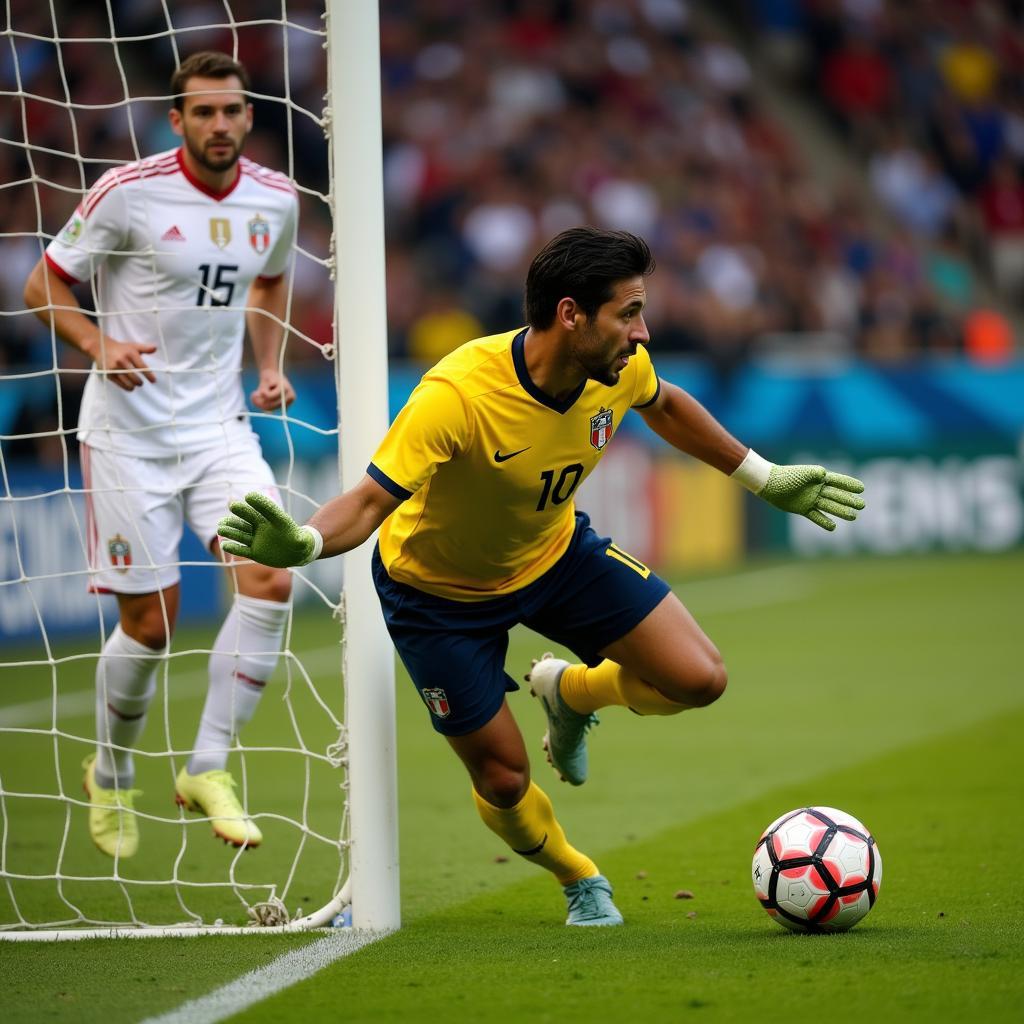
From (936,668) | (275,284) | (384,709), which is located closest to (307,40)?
(936,668)

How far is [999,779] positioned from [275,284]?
12.4ft

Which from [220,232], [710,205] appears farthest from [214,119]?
[710,205]

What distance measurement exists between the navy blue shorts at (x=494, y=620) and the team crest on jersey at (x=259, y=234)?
1253 millimetres

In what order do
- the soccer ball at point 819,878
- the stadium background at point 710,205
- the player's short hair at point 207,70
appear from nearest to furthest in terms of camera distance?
the soccer ball at point 819,878 → the player's short hair at point 207,70 → the stadium background at point 710,205

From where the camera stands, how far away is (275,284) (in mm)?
6016

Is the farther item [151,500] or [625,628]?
[151,500]

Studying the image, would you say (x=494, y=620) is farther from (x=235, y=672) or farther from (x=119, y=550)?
(x=119, y=550)

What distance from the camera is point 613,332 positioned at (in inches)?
181

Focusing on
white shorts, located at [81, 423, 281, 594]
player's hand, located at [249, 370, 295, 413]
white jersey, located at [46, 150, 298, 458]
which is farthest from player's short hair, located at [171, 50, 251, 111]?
white shorts, located at [81, 423, 281, 594]

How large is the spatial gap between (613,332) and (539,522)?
67 cm

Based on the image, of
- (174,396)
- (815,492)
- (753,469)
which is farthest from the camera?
(174,396)

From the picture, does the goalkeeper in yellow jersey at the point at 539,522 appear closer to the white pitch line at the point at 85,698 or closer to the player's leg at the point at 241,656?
the player's leg at the point at 241,656

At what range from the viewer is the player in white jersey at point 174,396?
5582mm

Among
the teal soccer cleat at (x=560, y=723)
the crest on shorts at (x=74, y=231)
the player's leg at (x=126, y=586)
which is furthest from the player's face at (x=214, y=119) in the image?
the teal soccer cleat at (x=560, y=723)
